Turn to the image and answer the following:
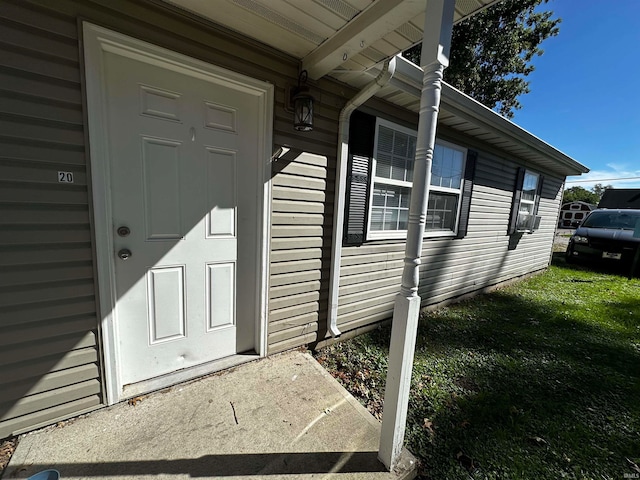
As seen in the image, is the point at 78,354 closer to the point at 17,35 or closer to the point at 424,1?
the point at 17,35

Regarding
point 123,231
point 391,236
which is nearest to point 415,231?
point 123,231

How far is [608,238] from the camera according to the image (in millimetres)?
6602

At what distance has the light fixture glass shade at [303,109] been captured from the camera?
196 cm

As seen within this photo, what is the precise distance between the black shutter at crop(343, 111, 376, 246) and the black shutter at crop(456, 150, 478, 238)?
5.97 feet

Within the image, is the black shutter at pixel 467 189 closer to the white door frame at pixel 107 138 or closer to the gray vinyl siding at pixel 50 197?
the white door frame at pixel 107 138

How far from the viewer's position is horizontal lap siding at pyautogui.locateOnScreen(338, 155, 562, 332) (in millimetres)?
2824

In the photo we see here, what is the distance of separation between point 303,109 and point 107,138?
4.00ft

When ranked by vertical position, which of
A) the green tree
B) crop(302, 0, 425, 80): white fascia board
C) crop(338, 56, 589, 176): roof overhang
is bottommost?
crop(302, 0, 425, 80): white fascia board

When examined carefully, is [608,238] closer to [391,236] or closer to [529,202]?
[529,202]

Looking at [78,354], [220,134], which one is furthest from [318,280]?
[78,354]

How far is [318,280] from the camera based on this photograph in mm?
2488

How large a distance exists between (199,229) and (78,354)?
0.96 metres

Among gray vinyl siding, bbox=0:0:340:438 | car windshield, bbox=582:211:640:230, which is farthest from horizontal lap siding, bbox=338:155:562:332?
car windshield, bbox=582:211:640:230

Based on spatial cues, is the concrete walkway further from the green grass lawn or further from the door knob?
the door knob
